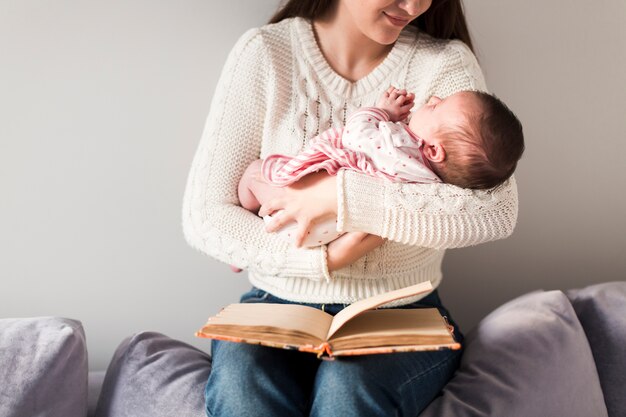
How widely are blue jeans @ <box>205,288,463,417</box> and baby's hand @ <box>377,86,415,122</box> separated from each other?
0.52 m

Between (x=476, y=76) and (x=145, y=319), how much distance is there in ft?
3.72

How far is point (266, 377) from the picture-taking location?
148 centimetres

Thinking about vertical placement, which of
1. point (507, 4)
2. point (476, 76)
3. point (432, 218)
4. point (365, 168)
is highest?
point (507, 4)

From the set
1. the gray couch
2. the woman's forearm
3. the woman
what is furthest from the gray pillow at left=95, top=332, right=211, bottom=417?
the woman's forearm

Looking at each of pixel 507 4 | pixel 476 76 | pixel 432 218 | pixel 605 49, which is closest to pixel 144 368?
pixel 432 218

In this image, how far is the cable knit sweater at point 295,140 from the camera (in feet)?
5.37

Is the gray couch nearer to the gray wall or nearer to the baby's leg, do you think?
the gray wall

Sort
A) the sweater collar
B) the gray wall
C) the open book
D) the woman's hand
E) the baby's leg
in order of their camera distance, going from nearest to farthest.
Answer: the open book < the woman's hand < the baby's leg < the sweater collar < the gray wall

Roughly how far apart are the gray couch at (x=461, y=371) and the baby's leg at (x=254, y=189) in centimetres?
41

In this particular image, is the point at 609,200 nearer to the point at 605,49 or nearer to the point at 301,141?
the point at 605,49

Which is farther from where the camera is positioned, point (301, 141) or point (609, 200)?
point (609, 200)

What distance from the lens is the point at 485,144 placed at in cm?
145

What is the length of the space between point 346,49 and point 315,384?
0.82 meters

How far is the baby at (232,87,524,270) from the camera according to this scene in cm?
146
